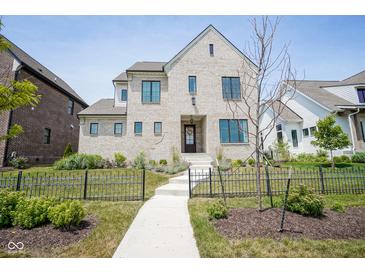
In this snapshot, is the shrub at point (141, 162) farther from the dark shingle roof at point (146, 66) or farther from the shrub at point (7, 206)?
the dark shingle roof at point (146, 66)

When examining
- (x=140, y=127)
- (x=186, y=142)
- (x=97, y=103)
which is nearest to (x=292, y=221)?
(x=186, y=142)

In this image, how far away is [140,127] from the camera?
16656 mm

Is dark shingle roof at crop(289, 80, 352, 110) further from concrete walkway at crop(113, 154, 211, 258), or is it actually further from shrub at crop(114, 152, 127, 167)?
shrub at crop(114, 152, 127, 167)

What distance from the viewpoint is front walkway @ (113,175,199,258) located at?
11.4 feet

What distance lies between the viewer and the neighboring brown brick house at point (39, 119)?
600 inches

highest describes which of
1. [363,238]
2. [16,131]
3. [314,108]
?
[314,108]

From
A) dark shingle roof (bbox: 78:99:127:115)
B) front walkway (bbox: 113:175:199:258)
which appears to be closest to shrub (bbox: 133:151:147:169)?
dark shingle roof (bbox: 78:99:127:115)

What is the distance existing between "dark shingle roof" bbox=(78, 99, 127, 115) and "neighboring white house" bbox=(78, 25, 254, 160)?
10cm

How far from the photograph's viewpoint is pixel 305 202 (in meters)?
5.09

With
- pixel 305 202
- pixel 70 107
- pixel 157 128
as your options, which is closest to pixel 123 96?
pixel 157 128

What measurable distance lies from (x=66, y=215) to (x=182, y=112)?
1232 centimetres

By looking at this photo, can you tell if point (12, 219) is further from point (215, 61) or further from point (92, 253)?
point (215, 61)

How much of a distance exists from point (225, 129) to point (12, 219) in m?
14.0

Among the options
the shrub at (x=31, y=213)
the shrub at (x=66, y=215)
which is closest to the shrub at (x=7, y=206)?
the shrub at (x=31, y=213)
